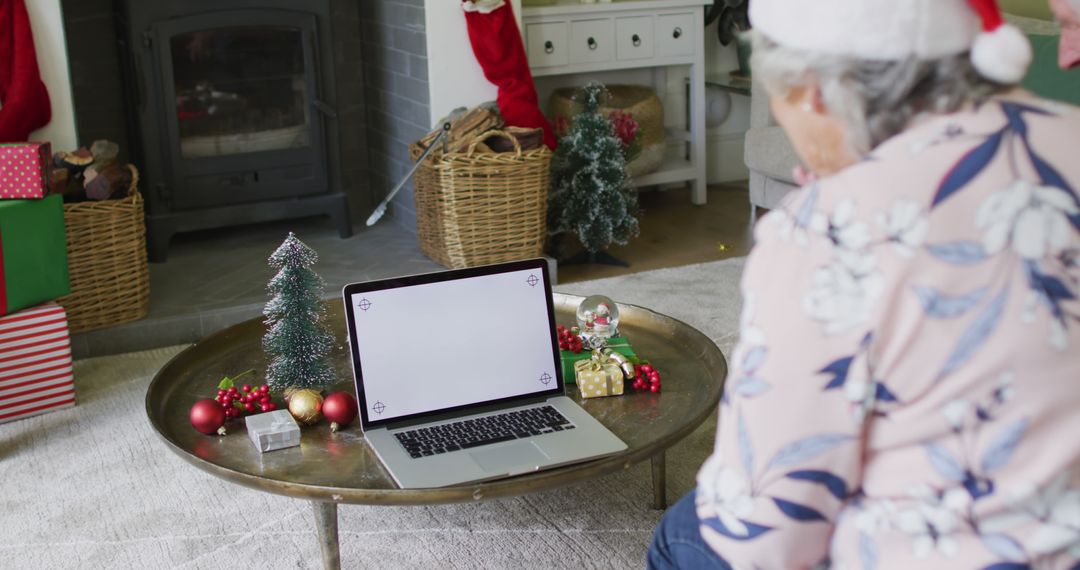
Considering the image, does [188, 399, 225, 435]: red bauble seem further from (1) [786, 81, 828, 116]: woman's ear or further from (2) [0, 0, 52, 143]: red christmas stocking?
(2) [0, 0, 52, 143]: red christmas stocking

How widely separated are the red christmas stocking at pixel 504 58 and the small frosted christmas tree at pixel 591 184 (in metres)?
0.11

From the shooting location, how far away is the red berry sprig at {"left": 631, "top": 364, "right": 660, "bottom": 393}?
202 centimetres

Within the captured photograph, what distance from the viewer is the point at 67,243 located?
3016 millimetres

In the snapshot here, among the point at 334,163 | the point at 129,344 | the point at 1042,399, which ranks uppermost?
the point at 1042,399

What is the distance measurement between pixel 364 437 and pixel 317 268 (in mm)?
1945

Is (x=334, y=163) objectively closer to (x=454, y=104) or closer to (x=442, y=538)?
(x=454, y=104)

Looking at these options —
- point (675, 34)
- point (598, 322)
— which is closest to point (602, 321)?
point (598, 322)

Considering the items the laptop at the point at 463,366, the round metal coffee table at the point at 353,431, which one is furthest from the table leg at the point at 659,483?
the laptop at the point at 463,366

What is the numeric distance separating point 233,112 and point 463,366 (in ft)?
7.30

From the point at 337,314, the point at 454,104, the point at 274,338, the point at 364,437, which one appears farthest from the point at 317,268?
the point at 364,437

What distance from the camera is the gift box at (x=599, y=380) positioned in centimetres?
199

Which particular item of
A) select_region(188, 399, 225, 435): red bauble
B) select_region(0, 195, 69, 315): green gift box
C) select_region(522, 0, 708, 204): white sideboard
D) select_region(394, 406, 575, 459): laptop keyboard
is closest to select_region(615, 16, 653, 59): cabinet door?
select_region(522, 0, 708, 204): white sideboard

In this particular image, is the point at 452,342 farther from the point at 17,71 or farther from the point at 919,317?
the point at 17,71

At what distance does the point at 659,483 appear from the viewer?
2182 mm
